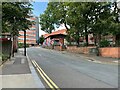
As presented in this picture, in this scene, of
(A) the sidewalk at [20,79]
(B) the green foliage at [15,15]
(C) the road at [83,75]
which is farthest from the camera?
(B) the green foliage at [15,15]

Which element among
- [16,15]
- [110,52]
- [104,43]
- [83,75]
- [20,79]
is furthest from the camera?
[104,43]

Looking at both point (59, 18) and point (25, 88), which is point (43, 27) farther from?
point (25, 88)

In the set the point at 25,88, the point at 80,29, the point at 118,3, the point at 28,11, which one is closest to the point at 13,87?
the point at 25,88

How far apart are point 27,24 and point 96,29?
13.6 meters

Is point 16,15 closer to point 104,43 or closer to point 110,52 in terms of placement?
point 110,52

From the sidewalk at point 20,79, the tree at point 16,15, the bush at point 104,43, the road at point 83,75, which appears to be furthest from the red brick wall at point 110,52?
the sidewalk at point 20,79

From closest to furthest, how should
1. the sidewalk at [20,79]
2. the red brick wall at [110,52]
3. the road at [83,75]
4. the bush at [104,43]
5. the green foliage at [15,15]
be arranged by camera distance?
the sidewalk at [20,79], the road at [83,75], the green foliage at [15,15], the red brick wall at [110,52], the bush at [104,43]

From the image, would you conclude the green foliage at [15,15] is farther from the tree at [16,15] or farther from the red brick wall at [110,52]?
the red brick wall at [110,52]

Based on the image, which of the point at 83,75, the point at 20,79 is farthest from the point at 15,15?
the point at 20,79

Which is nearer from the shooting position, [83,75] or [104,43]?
[83,75]

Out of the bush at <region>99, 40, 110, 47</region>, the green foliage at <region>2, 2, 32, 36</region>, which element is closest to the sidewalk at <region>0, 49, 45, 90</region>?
the green foliage at <region>2, 2, 32, 36</region>

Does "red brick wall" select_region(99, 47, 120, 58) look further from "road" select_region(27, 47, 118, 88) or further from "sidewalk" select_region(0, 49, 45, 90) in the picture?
"sidewalk" select_region(0, 49, 45, 90)

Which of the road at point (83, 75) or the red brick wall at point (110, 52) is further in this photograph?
the red brick wall at point (110, 52)

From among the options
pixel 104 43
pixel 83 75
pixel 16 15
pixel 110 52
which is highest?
pixel 16 15
